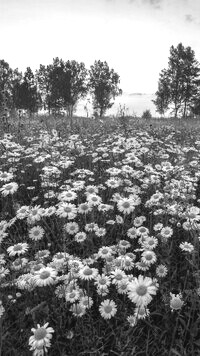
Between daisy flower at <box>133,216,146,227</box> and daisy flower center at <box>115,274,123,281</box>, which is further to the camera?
daisy flower at <box>133,216,146,227</box>

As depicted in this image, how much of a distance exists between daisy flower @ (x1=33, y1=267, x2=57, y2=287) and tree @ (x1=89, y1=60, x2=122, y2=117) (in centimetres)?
5602

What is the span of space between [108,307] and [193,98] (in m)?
51.0

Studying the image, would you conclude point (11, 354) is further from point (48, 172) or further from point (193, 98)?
point (193, 98)

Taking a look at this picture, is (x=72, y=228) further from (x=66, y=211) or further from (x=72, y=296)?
(x=72, y=296)

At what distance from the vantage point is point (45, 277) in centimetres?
243

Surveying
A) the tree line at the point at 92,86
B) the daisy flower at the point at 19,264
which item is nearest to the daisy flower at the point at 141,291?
the daisy flower at the point at 19,264

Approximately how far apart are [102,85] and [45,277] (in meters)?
58.0

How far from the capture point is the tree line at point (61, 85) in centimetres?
5409

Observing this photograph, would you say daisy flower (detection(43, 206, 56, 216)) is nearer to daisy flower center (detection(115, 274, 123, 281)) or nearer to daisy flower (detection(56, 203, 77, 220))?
daisy flower (detection(56, 203, 77, 220))

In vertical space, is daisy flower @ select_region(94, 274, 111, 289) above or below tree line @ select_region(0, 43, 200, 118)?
below

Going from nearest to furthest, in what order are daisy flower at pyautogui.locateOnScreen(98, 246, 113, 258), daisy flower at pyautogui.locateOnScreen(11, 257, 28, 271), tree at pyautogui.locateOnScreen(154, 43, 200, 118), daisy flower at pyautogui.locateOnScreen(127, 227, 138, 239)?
daisy flower at pyautogui.locateOnScreen(11, 257, 28, 271) → daisy flower at pyautogui.locateOnScreen(98, 246, 113, 258) → daisy flower at pyautogui.locateOnScreen(127, 227, 138, 239) → tree at pyautogui.locateOnScreen(154, 43, 200, 118)

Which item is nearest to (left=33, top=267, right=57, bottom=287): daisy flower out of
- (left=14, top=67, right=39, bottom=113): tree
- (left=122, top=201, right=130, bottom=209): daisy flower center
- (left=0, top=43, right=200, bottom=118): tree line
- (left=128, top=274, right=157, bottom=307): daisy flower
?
(left=128, top=274, right=157, bottom=307): daisy flower

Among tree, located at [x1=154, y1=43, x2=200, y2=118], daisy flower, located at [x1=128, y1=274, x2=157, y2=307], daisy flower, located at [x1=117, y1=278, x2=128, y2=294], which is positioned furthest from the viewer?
tree, located at [x1=154, y1=43, x2=200, y2=118]

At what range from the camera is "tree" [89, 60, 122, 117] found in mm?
57969
